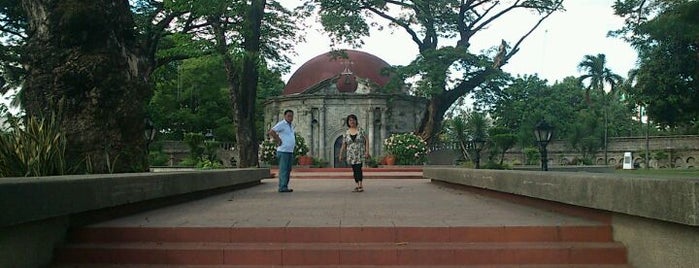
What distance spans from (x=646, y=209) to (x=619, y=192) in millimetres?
441

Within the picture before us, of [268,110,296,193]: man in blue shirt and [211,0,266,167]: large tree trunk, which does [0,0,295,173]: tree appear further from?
[211,0,266,167]: large tree trunk

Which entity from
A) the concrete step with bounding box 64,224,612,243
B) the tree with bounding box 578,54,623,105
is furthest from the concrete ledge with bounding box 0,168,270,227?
the tree with bounding box 578,54,623,105

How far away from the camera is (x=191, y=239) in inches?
196

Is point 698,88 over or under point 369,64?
under

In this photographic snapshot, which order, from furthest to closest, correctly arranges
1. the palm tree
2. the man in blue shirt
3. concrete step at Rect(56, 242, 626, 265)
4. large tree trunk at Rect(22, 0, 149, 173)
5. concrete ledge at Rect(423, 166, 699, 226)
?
the palm tree, the man in blue shirt, large tree trunk at Rect(22, 0, 149, 173), concrete step at Rect(56, 242, 626, 265), concrete ledge at Rect(423, 166, 699, 226)

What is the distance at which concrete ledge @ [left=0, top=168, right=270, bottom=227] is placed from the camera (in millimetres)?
3863

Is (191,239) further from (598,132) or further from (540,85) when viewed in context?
(540,85)

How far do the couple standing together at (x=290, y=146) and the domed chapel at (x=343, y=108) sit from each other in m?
27.0

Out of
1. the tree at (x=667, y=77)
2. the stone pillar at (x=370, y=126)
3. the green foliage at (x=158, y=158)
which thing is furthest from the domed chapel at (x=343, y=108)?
the tree at (x=667, y=77)

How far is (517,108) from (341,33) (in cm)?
1316

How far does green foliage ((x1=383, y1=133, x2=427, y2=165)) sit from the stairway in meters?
24.7

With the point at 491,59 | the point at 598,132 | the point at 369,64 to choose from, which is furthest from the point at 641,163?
the point at 369,64

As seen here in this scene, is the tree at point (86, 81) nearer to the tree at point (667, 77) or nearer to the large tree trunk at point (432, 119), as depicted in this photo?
the tree at point (667, 77)

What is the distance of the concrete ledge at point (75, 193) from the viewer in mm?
3863
